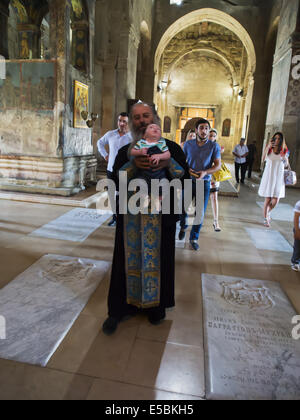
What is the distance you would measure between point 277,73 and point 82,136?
951 cm

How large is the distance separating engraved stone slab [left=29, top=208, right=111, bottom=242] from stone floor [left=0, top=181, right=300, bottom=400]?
228 millimetres

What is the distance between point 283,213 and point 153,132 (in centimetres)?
621

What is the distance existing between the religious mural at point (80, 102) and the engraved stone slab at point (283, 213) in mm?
5626

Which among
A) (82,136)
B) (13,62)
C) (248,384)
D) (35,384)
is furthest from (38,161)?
(248,384)

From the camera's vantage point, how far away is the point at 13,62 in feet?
25.7

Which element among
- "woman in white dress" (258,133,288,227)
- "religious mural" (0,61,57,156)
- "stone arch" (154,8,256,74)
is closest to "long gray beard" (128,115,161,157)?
"woman in white dress" (258,133,288,227)

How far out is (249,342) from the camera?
262 centimetres

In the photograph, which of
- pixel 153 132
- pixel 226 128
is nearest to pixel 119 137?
pixel 153 132

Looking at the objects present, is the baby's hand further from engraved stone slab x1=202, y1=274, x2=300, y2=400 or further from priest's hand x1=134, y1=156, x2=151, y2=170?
engraved stone slab x1=202, y1=274, x2=300, y2=400

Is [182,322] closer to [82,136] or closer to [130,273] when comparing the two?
[130,273]

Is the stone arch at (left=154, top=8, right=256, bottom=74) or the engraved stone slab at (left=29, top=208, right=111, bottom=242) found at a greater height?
the stone arch at (left=154, top=8, right=256, bottom=74)

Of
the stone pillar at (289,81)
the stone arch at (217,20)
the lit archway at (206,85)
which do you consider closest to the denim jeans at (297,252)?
the stone pillar at (289,81)

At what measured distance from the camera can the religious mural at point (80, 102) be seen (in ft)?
27.5

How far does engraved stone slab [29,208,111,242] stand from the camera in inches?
Result: 199
